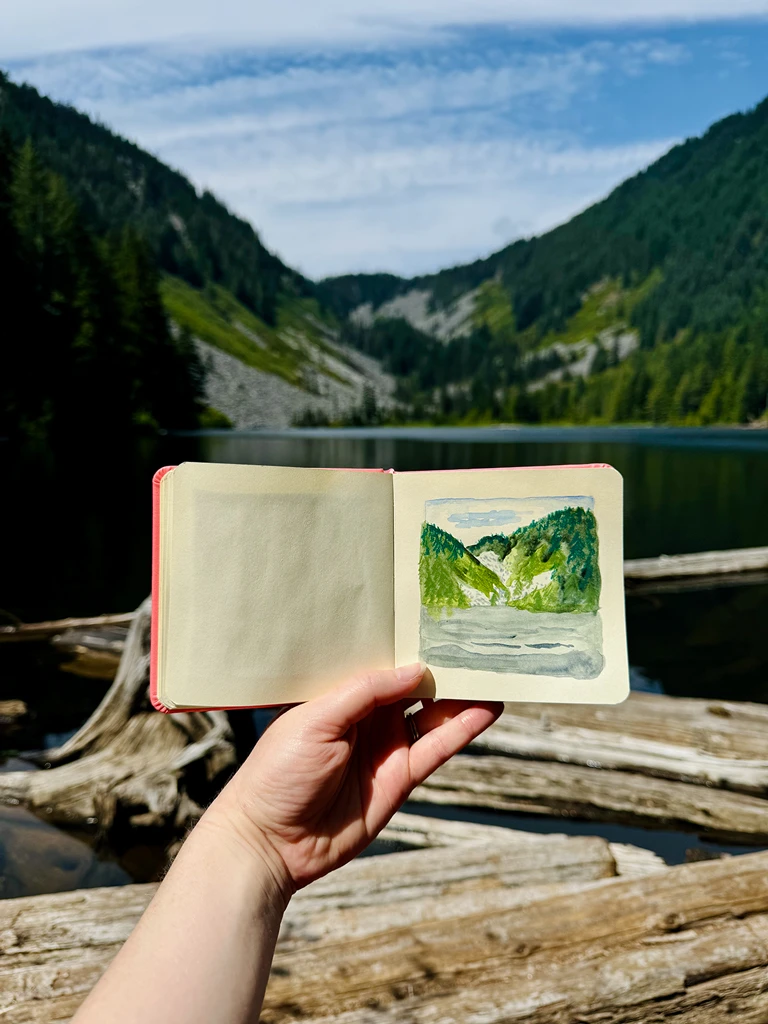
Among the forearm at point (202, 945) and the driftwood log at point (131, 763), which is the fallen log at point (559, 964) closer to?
the forearm at point (202, 945)

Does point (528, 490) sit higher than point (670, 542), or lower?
higher

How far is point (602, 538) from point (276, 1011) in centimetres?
298

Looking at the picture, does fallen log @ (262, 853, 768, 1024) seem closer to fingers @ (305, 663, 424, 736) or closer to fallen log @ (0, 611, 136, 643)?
fingers @ (305, 663, 424, 736)

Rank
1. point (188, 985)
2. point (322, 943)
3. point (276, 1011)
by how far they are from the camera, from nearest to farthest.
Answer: point (188, 985), point (276, 1011), point (322, 943)

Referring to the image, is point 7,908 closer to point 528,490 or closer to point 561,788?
point 528,490

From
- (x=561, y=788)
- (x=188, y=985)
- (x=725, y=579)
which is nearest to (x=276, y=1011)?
(x=188, y=985)

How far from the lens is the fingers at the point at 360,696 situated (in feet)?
7.99

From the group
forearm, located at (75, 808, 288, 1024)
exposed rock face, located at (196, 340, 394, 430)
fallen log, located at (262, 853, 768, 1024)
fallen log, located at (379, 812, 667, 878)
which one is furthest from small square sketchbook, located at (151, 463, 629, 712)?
exposed rock face, located at (196, 340, 394, 430)

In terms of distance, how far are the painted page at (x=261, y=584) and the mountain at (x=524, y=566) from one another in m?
0.29

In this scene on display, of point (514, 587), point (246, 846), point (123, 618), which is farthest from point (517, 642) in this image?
point (123, 618)

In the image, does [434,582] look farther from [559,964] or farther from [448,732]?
[559,964]

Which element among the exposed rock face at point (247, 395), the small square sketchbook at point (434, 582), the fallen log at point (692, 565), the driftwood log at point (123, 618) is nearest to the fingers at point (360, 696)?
the small square sketchbook at point (434, 582)

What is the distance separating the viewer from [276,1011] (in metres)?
3.70

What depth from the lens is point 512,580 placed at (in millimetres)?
2855
